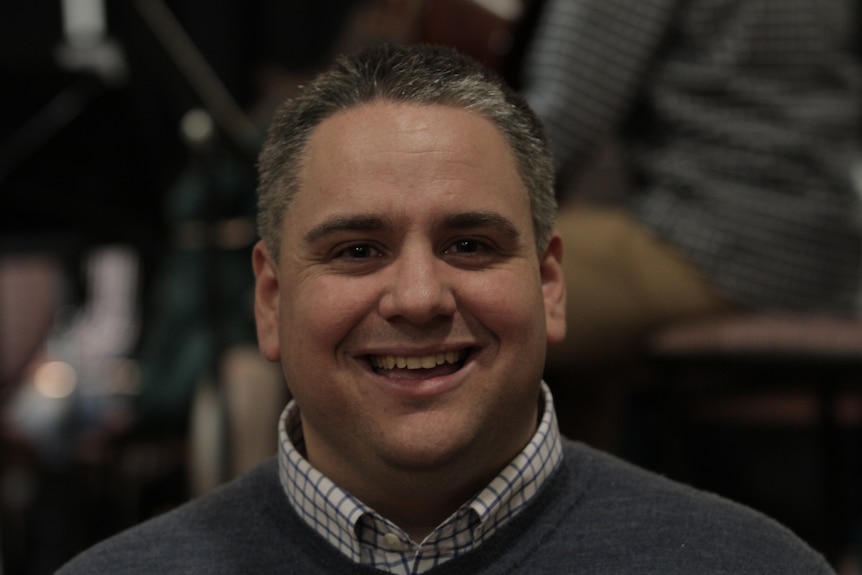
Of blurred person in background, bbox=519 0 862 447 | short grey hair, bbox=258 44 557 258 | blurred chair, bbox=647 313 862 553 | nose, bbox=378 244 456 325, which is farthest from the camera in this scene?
blurred person in background, bbox=519 0 862 447

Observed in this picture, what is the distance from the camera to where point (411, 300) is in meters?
1.04

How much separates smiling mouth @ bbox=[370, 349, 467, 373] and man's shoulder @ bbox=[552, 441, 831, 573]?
20cm

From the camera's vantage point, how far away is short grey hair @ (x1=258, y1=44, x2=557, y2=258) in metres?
1.16

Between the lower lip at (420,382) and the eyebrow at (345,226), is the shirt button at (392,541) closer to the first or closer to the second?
the lower lip at (420,382)

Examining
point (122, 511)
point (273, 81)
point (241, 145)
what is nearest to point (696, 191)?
point (241, 145)

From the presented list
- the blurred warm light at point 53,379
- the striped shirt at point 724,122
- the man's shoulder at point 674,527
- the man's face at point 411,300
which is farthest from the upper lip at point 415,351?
the blurred warm light at point 53,379

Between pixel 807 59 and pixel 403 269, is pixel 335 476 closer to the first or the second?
pixel 403 269

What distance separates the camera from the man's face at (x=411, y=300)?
107 centimetres

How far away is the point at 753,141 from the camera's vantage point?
6.82 feet

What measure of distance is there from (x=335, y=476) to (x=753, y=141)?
1276 mm

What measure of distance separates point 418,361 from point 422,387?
3 centimetres

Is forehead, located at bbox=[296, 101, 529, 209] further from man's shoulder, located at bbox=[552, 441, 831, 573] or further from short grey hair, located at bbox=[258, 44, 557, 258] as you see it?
man's shoulder, located at bbox=[552, 441, 831, 573]

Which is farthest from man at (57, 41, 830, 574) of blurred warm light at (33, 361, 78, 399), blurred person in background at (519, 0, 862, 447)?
blurred warm light at (33, 361, 78, 399)

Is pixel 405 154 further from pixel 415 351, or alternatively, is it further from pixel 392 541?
pixel 392 541
